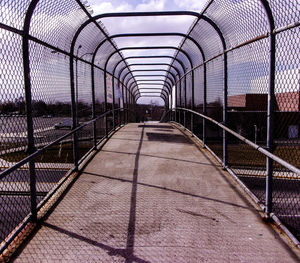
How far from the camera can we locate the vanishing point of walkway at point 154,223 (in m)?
2.27

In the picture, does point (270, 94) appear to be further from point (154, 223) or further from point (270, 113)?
point (154, 223)

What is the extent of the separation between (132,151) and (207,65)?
8.28ft

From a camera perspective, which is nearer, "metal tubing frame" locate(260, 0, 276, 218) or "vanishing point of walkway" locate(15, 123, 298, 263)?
"vanishing point of walkway" locate(15, 123, 298, 263)

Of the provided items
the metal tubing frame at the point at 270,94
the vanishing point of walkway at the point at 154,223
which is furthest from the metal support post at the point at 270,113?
the vanishing point of walkway at the point at 154,223

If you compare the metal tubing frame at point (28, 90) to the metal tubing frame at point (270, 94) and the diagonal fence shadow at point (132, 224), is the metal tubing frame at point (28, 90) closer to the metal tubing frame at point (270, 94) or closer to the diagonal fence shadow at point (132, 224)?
the diagonal fence shadow at point (132, 224)

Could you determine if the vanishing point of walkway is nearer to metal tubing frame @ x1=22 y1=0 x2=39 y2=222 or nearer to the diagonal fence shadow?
the diagonal fence shadow

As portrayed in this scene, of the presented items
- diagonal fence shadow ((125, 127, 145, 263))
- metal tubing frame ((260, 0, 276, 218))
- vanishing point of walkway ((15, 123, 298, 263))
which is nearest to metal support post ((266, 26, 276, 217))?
metal tubing frame ((260, 0, 276, 218))

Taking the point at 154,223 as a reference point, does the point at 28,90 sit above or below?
above

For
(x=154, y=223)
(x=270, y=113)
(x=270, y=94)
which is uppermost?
(x=270, y=94)

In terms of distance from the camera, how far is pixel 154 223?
2789 millimetres

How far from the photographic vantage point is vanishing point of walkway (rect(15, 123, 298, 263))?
2.27 m

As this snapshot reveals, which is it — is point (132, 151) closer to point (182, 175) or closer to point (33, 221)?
point (182, 175)

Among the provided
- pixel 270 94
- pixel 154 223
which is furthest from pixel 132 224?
pixel 270 94

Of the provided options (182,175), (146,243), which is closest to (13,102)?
(146,243)
